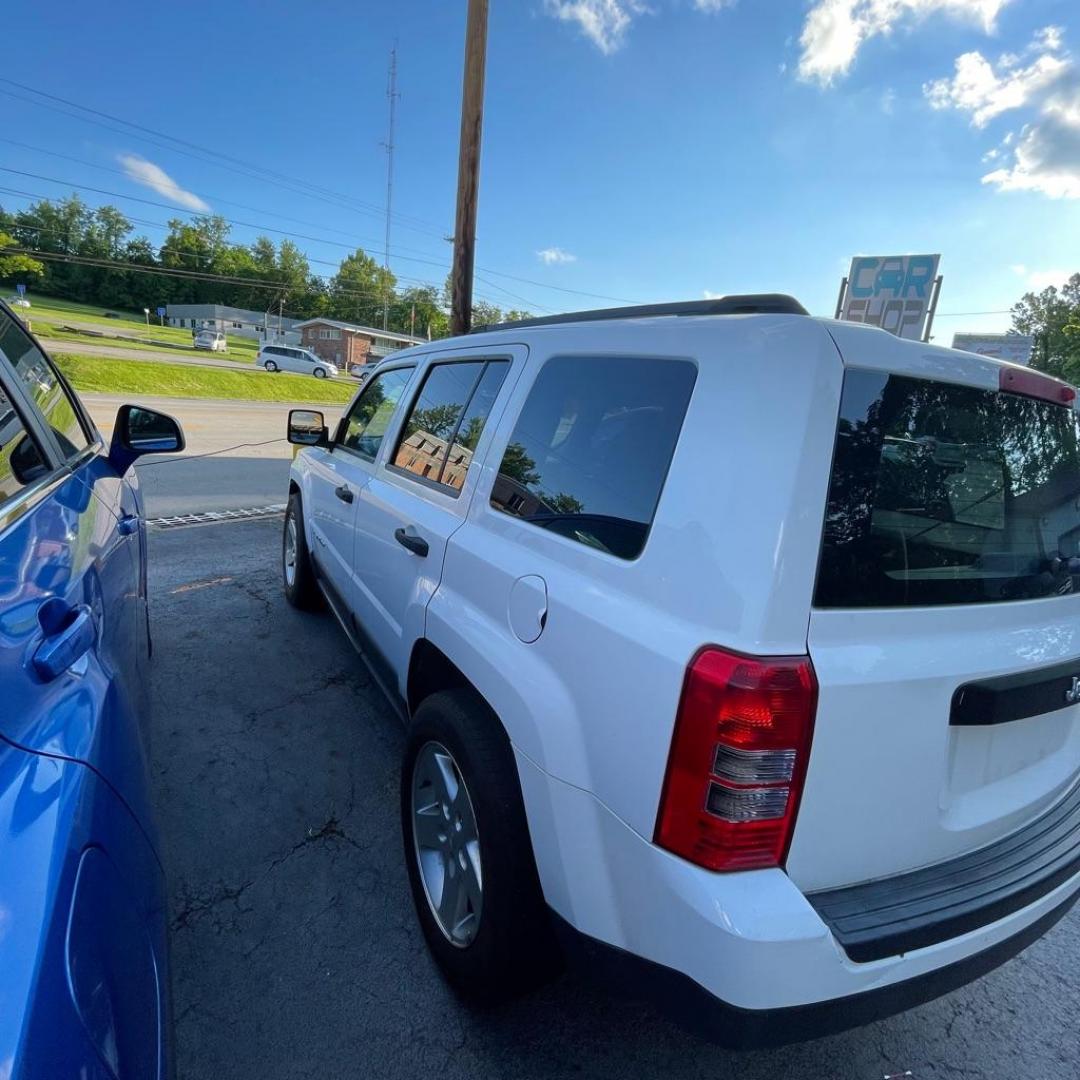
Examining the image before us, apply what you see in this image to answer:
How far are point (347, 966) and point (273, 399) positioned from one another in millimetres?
29328

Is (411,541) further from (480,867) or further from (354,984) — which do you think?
(354,984)

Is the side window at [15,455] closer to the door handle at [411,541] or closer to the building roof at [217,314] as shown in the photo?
the door handle at [411,541]

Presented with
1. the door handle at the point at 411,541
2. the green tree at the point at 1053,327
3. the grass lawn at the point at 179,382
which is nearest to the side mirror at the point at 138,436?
the door handle at the point at 411,541

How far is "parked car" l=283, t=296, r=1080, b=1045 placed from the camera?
1202mm

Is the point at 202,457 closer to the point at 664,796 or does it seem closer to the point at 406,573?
the point at 406,573

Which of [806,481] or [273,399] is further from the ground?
[806,481]

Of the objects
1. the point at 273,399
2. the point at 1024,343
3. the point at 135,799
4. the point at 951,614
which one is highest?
the point at 1024,343

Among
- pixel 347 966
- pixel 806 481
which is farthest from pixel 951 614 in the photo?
pixel 347 966

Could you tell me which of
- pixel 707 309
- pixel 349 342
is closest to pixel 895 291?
pixel 707 309

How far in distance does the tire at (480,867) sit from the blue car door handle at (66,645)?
0.94 m

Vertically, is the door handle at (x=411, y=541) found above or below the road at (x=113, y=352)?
above

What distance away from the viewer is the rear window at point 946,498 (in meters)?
1.26

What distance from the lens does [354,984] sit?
6.33 ft

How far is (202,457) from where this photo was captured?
10711 millimetres
